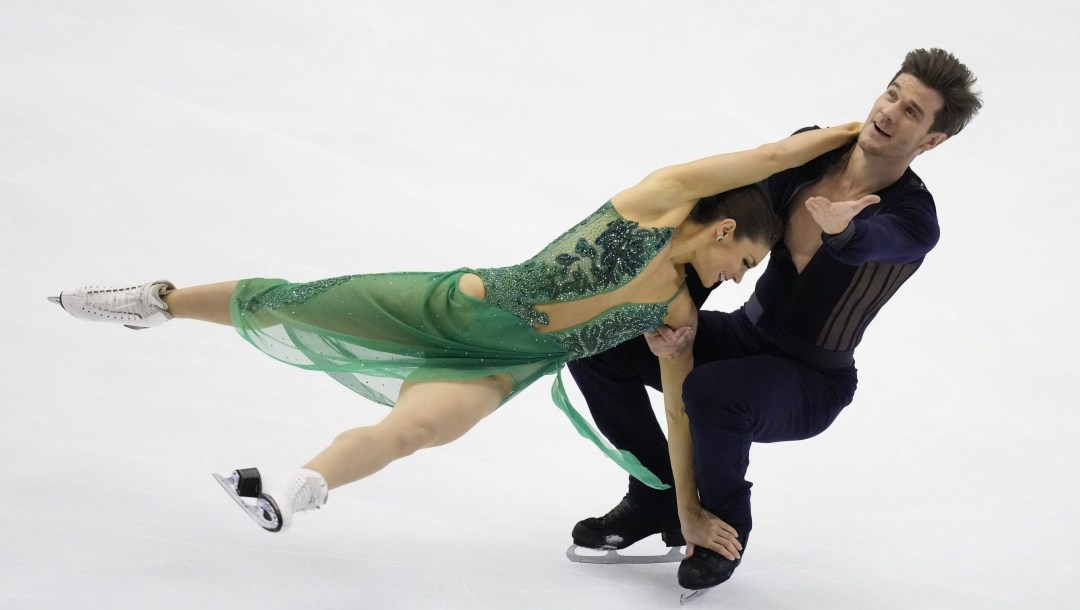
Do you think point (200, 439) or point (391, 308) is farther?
point (200, 439)

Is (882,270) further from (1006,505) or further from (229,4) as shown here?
(229,4)

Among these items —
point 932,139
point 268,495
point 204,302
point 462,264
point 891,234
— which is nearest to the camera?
point 268,495

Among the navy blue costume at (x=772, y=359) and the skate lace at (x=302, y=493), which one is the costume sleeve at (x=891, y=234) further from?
the skate lace at (x=302, y=493)

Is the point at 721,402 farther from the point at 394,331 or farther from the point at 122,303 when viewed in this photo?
the point at 122,303

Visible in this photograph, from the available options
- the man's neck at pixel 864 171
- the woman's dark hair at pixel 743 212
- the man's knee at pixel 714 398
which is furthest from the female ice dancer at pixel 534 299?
Answer: the man's knee at pixel 714 398


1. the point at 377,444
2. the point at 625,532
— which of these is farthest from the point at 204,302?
the point at 625,532

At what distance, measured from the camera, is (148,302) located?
3791mm

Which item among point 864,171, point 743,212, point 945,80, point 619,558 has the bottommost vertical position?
point 619,558

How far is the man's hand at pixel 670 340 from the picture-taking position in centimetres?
364

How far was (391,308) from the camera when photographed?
351 cm

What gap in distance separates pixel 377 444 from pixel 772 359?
52.1 inches

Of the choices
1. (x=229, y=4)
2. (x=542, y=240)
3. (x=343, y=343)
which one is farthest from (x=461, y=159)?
(x=343, y=343)

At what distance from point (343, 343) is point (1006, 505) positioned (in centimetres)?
254

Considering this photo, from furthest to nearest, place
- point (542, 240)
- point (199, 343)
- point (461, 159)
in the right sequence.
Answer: point (461, 159) < point (542, 240) < point (199, 343)
